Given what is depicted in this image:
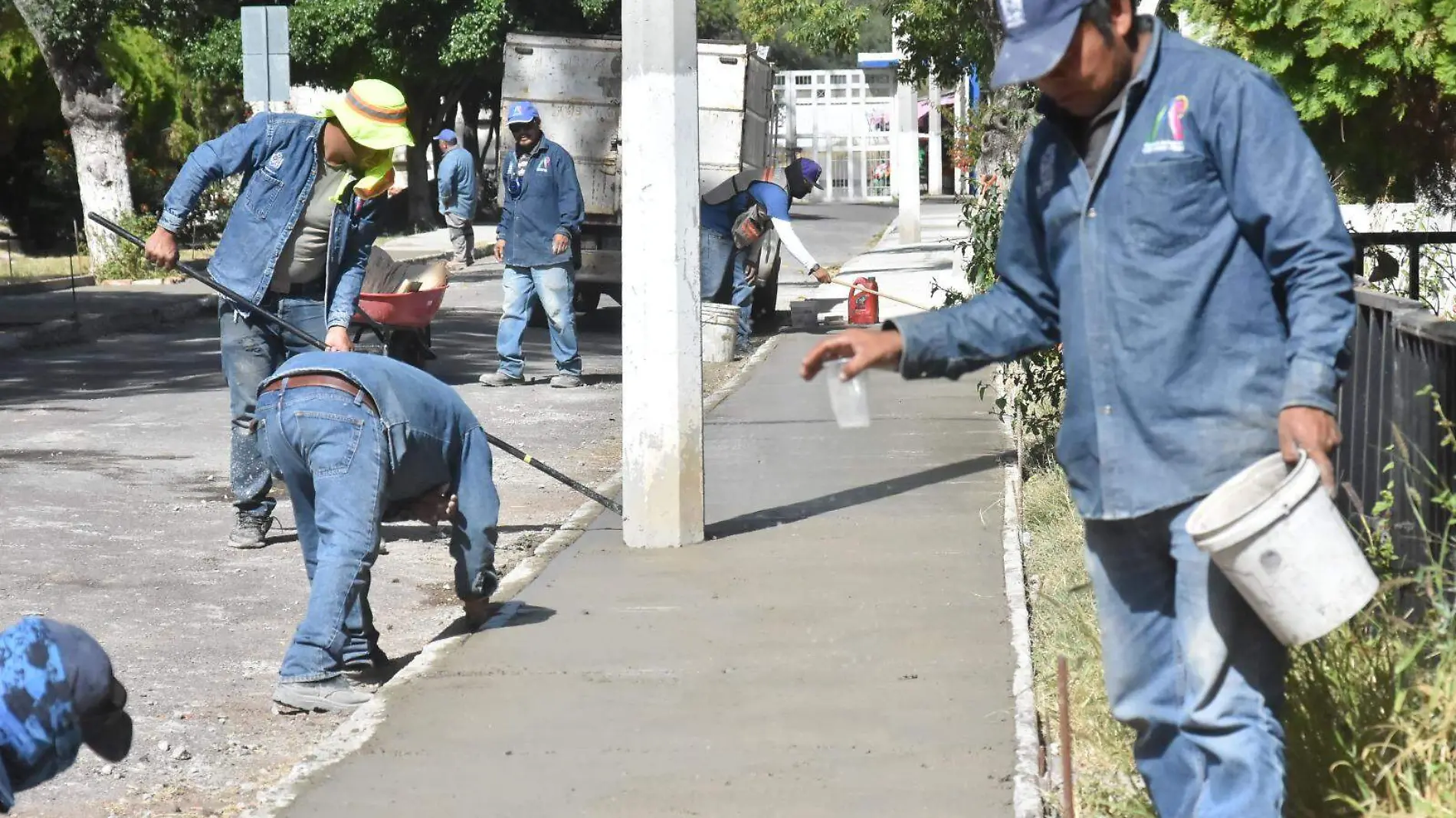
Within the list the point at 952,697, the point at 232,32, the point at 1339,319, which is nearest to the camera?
the point at 1339,319

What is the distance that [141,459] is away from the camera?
34.4 ft

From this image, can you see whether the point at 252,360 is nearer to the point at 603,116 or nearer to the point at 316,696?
the point at 316,696

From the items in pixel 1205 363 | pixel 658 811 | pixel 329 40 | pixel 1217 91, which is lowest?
pixel 658 811

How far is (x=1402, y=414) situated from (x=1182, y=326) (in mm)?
2196

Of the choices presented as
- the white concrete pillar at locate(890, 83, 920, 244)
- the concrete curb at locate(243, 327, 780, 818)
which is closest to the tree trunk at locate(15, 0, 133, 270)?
the white concrete pillar at locate(890, 83, 920, 244)

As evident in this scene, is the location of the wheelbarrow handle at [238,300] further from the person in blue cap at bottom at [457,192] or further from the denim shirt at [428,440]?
the person in blue cap at bottom at [457,192]

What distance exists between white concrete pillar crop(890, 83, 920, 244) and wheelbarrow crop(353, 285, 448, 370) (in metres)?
18.8

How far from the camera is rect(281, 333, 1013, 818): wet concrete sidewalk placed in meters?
4.86

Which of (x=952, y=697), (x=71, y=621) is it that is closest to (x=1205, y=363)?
(x=952, y=697)

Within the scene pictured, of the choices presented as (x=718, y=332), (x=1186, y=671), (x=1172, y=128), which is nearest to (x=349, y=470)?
(x=1186, y=671)

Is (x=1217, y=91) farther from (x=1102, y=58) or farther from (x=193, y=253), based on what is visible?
(x=193, y=253)

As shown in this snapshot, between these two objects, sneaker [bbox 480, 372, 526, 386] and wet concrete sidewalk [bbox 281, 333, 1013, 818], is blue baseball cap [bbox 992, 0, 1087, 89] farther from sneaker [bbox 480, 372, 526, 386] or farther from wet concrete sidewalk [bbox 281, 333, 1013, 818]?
sneaker [bbox 480, 372, 526, 386]

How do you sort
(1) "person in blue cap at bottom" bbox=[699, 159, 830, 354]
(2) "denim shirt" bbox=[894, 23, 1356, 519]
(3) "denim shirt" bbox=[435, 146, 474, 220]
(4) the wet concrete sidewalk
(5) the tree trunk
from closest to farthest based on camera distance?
1. (2) "denim shirt" bbox=[894, 23, 1356, 519]
2. (4) the wet concrete sidewalk
3. (1) "person in blue cap at bottom" bbox=[699, 159, 830, 354]
4. (5) the tree trunk
5. (3) "denim shirt" bbox=[435, 146, 474, 220]

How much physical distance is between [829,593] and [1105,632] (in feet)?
10.5
